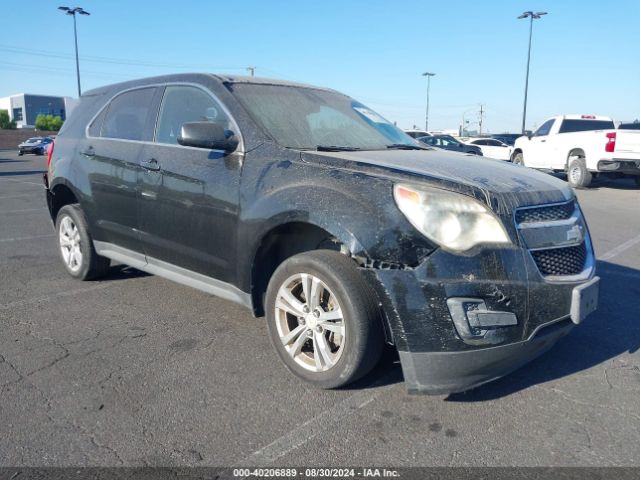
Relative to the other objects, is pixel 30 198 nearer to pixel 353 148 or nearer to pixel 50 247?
pixel 50 247

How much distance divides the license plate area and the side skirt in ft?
6.10

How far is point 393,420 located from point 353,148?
1.82 metres

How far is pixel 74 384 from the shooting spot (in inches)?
126

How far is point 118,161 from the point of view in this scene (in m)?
4.45

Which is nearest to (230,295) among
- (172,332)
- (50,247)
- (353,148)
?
(172,332)

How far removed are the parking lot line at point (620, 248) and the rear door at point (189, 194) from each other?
16.0 ft

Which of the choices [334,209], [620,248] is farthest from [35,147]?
[334,209]

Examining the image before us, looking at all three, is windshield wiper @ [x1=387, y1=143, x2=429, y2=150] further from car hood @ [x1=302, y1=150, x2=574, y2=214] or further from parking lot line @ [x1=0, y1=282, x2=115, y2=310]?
parking lot line @ [x1=0, y1=282, x2=115, y2=310]

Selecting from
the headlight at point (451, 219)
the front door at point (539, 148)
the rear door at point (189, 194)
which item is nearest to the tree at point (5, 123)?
the front door at point (539, 148)

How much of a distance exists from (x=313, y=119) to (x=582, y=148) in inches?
529

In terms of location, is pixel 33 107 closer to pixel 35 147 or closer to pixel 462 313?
pixel 35 147

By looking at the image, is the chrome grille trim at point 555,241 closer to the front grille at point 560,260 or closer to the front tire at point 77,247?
the front grille at point 560,260

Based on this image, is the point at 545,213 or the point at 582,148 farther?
the point at 582,148

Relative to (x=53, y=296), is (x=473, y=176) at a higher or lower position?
higher
